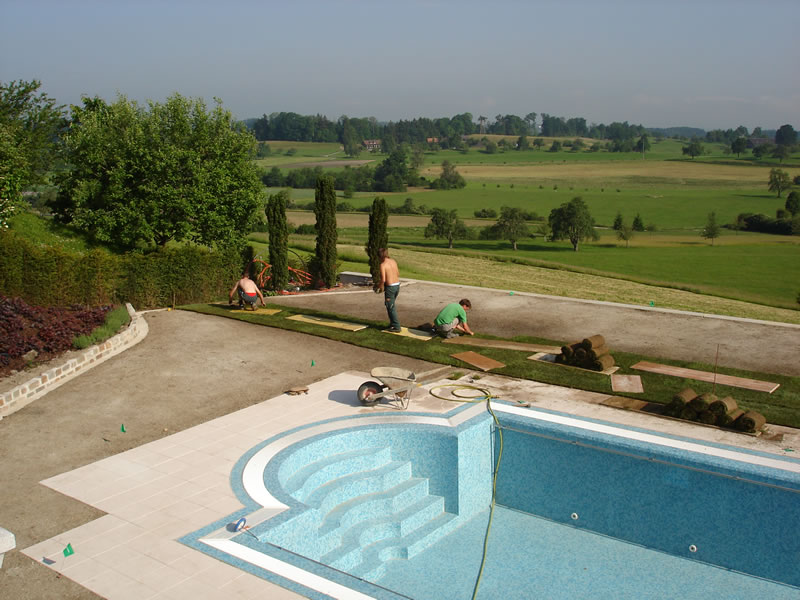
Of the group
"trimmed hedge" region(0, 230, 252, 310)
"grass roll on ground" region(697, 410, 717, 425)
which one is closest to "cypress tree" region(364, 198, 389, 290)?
"trimmed hedge" region(0, 230, 252, 310)

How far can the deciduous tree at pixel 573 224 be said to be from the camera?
51.9 m

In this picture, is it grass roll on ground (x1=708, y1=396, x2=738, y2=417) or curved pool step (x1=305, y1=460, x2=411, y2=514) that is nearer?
curved pool step (x1=305, y1=460, x2=411, y2=514)

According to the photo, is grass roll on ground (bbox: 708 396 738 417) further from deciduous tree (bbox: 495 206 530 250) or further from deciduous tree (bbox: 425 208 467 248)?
deciduous tree (bbox: 425 208 467 248)

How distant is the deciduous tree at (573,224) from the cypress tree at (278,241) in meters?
33.6

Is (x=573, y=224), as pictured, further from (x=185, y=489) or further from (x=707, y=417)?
(x=185, y=489)

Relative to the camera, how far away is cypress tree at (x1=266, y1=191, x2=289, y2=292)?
21750mm

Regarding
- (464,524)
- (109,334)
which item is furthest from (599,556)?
(109,334)

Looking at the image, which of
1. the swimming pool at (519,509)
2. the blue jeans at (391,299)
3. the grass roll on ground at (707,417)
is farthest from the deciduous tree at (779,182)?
the swimming pool at (519,509)

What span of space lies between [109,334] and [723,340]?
13293 millimetres

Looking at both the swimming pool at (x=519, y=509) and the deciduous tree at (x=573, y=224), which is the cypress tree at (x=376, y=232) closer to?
the swimming pool at (x=519, y=509)

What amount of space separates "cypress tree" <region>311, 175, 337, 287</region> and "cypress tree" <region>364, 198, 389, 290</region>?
1271mm

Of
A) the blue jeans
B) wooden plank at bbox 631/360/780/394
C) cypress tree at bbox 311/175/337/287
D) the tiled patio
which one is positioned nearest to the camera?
the tiled patio

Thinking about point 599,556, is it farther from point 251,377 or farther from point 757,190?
point 757,190

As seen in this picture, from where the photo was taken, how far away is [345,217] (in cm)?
6569
